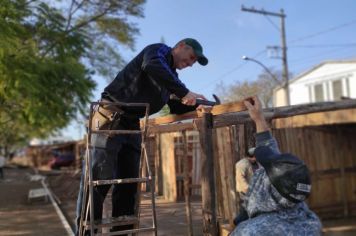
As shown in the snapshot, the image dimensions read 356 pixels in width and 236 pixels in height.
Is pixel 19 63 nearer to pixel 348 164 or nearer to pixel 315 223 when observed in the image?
pixel 348 164

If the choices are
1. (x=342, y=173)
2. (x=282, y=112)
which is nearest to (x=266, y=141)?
(x=282, y=112)

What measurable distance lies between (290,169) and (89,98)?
15570 millimetres

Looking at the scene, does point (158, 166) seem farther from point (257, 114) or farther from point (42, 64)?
point (257, 114)

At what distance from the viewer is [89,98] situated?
1781 cm

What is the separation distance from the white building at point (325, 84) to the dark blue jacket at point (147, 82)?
23617mm

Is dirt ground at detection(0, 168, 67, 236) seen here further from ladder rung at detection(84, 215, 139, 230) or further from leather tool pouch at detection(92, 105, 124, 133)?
leather tool pouch at detection(92, 105, 124, 133)

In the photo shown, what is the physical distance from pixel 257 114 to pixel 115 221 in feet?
5.57

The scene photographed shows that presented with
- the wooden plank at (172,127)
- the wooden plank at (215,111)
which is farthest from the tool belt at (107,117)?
the wooden plank at (172,127)

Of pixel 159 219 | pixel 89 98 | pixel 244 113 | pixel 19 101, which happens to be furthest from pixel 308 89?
pixel 244 113

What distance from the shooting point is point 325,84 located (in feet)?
97.7

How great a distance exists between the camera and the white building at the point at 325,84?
2784cm

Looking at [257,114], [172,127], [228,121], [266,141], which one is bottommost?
[266,141]

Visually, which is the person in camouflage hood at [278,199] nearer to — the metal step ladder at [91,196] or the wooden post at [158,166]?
the metal step ladder at [91,196]

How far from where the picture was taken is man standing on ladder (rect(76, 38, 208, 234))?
4.39 meters
